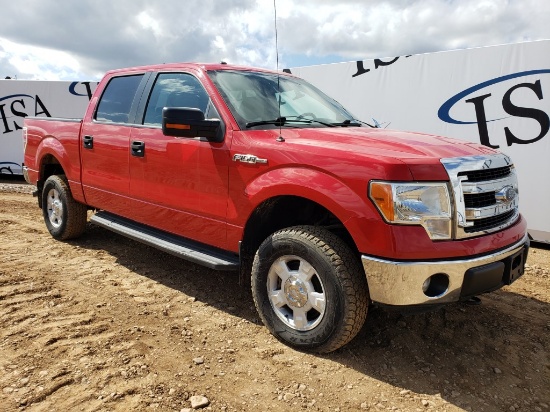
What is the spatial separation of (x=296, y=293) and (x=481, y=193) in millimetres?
1278

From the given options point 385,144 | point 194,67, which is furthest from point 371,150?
point 194,67

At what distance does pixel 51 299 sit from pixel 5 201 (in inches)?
230

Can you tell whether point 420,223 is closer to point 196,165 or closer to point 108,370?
point 196,165

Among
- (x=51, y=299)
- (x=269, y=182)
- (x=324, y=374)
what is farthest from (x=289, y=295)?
(x=51, y=299)

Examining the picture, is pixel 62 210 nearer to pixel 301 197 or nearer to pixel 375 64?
pixel 301 197

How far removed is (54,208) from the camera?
548 centimetres

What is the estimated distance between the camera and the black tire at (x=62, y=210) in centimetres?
520

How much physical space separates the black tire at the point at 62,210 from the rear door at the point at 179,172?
4.84ft

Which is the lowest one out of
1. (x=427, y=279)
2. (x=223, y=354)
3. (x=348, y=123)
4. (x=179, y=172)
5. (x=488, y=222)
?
(x=223, y=354)

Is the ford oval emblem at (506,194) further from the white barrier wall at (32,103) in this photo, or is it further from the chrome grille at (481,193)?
the white barrier wall at (32,103)

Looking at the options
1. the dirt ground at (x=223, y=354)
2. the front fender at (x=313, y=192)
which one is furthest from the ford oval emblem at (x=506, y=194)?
the dirt ground at (x=223, y=354)

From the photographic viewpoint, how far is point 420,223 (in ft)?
8.11

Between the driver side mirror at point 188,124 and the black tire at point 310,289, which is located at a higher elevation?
the driver side mirror at point 188,124

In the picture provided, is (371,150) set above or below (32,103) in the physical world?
below
